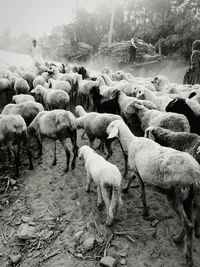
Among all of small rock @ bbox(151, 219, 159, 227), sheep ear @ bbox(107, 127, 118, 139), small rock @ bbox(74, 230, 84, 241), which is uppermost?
sheep ear @ bbox(107, 127, 118, 139)

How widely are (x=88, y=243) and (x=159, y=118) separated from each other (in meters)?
3.30

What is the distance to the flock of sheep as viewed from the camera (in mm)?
3801

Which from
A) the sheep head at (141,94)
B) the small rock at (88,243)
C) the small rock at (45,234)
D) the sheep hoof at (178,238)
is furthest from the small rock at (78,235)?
the sheep head at (141,94)

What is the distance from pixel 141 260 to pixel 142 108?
3.93 m

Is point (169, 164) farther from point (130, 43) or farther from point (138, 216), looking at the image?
point (130, 43)

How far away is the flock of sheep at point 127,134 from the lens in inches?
150

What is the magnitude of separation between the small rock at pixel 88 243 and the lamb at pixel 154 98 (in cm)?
447

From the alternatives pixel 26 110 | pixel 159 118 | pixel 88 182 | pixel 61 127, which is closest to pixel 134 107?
pixel 159 118

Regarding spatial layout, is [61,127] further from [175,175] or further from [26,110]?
[175,175]

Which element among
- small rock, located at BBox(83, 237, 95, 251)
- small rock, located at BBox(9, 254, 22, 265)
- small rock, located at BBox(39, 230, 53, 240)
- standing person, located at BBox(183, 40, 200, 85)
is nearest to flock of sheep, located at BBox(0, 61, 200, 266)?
small rock, located at BBox(83, 237, 95, 251)

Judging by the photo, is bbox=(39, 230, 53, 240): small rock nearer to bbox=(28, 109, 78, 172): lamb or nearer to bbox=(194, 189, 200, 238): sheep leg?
bbox=(28, 109, 78, 172): lamb

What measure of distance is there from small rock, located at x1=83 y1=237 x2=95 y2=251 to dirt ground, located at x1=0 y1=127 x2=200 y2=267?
1.3 inches

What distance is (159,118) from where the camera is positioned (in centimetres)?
612

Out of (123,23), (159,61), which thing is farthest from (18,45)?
(159,61)
